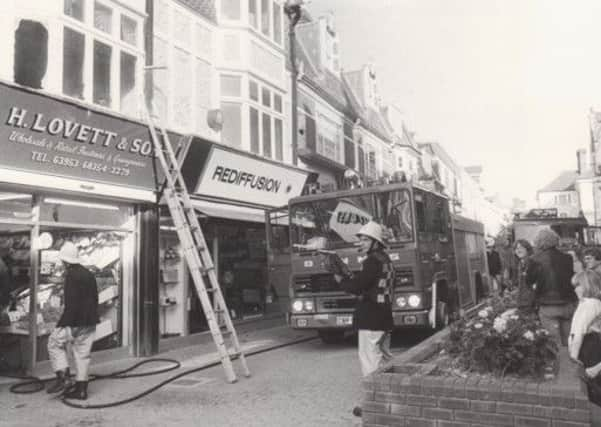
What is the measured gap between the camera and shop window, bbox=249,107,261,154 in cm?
1343

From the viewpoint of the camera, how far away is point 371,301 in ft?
18.9

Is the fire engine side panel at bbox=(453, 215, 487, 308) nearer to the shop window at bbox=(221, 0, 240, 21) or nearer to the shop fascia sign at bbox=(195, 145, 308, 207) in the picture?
the shop fascia sign at bbox=(195, 145, 308, 207)

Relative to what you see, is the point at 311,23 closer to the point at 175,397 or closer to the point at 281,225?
the point at 281,225

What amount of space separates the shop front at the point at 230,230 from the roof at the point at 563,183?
80.9m

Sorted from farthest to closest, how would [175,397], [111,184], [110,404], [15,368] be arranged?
[111,184]
[15,368]
[175,397]
[110,404]

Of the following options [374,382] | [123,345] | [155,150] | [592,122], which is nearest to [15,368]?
[123,345]

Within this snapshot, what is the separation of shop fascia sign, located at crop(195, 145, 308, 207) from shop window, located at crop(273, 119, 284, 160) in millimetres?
732

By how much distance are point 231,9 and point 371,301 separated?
31.2 ft

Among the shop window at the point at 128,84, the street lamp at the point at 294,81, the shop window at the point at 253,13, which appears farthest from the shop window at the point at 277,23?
the shop window at the point at 128,84

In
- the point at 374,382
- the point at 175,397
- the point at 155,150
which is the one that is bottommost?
the point at 175,397

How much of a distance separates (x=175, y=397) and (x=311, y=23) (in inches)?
685

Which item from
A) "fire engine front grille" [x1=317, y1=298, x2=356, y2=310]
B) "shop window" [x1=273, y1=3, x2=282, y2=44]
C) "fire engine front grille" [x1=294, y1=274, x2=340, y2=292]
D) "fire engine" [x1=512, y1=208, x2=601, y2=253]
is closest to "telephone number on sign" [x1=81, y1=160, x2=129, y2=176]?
"fire engine front grille" [x1=294, y1=274, x2=340, y2=292]

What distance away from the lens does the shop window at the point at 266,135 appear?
14.0 meters

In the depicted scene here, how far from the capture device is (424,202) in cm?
982
